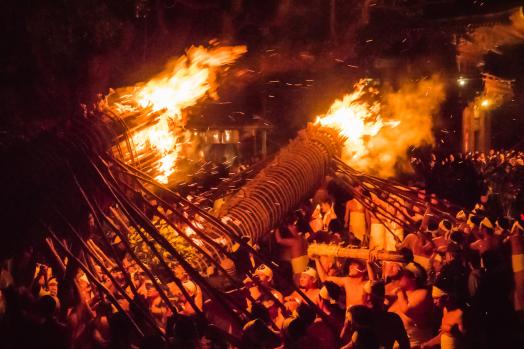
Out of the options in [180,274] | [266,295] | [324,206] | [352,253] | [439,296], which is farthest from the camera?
[324,206]

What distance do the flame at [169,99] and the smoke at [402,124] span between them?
3381mm

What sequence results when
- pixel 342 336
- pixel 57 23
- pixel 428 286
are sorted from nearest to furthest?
pixel 342 336 → pixel 428 286 → pixel 57 23

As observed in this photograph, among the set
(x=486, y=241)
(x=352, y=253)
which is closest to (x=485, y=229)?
(x=486, y=241)

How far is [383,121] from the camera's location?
7418 mm

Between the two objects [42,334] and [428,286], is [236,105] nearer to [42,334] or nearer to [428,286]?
[428,286]

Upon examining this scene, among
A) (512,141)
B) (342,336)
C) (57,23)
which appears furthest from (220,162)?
(512,141)

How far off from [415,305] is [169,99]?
313cm

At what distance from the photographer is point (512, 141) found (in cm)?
2159

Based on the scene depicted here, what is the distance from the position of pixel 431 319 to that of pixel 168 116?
3344 mm

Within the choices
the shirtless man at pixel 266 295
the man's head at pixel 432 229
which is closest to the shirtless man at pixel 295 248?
the shirtless man at pixel 266 295

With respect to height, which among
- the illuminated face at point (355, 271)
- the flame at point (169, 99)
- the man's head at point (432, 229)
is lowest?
the man's head at point (432, 229)

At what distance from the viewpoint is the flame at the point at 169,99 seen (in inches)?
148

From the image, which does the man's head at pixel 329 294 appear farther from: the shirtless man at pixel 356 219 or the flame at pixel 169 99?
the shirtless man at pixel 356 219

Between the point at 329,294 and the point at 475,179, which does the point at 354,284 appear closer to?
the point at 329,294
